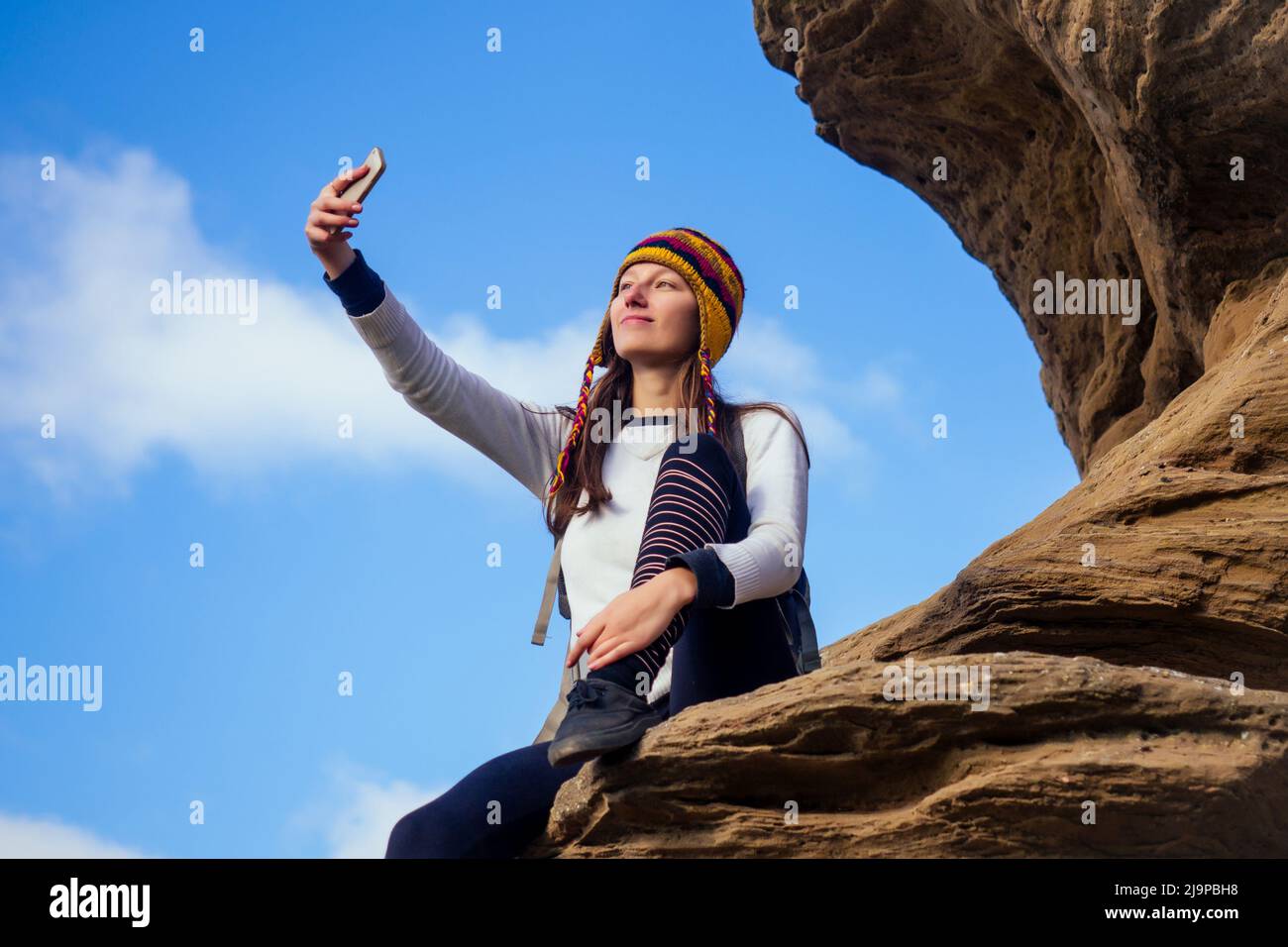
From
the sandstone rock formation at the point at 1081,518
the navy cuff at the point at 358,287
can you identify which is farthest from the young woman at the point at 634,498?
the sandstone rock formation at the point at 1081,518

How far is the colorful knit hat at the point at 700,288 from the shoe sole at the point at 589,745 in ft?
4.64

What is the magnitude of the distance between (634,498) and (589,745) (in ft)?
4.14

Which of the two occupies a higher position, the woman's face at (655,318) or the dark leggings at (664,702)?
the woman's face at (655,318)

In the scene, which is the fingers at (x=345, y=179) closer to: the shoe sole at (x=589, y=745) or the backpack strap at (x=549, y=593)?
the backpack strap at (x=549, y=593)

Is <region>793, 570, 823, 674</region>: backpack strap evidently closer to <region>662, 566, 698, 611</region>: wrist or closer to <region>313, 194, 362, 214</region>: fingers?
<region>662, 566, 698, 611</region>: wrist

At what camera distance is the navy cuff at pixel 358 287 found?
192 inches

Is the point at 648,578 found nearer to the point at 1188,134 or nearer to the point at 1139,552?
the point at 1139,552

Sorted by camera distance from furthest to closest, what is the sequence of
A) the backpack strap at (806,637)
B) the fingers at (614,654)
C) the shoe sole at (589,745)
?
Result: 1. the backpack strap at (806,637)
2. the fingers at (614,654)
3. the shoe sole at (589,745)

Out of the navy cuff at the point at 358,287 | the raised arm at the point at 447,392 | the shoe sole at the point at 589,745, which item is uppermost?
the navy cuff at the point at 358,287

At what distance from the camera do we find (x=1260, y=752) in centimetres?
384

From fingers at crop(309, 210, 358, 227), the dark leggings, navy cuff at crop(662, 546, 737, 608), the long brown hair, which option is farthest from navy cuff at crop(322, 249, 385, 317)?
navy cuff at crop(662, 546, 737, 608)

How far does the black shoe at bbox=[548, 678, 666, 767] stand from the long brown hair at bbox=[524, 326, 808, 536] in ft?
3.41

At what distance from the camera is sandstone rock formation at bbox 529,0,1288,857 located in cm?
388

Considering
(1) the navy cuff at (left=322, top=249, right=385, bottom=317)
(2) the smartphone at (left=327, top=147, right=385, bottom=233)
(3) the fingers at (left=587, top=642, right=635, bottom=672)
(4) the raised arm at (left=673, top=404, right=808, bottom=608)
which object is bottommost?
(3) the fingers at (left=587, top=642, right=635, bottom=672)
